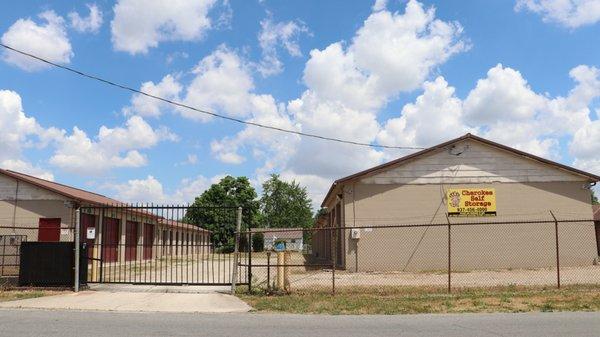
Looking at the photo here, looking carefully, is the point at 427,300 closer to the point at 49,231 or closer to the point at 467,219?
the point at 467,219

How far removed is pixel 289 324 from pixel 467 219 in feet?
48.1

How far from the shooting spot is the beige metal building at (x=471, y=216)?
73.1ft

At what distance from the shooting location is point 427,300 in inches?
498

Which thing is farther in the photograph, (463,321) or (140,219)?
(140,219)

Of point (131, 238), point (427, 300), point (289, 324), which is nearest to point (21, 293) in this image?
point (289, 324)

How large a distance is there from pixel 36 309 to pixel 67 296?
2074mm

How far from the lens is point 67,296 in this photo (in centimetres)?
1397

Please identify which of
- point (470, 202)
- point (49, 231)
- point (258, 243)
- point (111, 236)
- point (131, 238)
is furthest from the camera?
point (258, 243)

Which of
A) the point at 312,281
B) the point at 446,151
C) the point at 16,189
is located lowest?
the point at 312,281

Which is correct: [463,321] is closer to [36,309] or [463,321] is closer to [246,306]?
[246,306]

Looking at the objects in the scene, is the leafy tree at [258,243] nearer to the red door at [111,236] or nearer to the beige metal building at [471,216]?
the red door at [111,236]

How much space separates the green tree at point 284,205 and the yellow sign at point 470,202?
9130 centimetres

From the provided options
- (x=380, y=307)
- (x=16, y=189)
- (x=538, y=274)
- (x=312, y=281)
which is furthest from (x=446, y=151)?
(x=16, y=189)

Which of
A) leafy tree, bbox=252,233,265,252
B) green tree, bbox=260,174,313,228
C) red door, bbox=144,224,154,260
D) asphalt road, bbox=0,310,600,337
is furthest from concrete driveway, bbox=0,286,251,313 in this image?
green tree, bbox=260,174,313,228
